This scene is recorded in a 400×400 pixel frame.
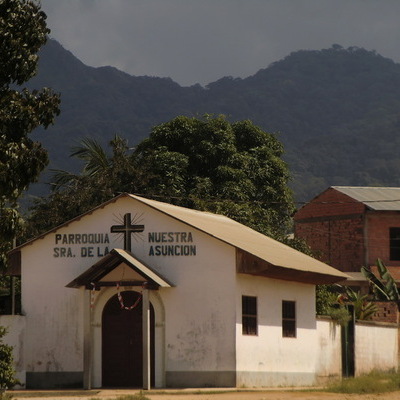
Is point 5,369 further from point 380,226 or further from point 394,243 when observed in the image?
point 394,243

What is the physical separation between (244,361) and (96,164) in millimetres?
29993

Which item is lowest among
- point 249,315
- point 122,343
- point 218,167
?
point 122,343

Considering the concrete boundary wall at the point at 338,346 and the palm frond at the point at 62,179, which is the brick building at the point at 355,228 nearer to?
the concrete boundary wall at the point at 338,346

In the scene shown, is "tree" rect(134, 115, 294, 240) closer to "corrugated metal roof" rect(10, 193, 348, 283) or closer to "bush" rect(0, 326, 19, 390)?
"corrugated metal roof" rect(10, 193, 348, 283)

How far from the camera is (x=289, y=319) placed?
120 ft

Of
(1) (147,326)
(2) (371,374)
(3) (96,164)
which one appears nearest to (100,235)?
(1) (147,326)

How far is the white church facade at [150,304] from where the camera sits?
110 feet

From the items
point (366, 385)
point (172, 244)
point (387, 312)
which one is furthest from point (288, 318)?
point (387, 312)

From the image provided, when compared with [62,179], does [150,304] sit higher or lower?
lower

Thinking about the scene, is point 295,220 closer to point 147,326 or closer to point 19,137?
point 147,326

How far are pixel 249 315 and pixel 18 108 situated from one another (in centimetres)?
1221

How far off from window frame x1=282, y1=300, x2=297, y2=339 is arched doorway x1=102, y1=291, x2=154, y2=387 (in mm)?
4786

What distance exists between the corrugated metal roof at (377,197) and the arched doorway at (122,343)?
26941mm

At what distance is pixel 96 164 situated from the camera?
6219 cm
